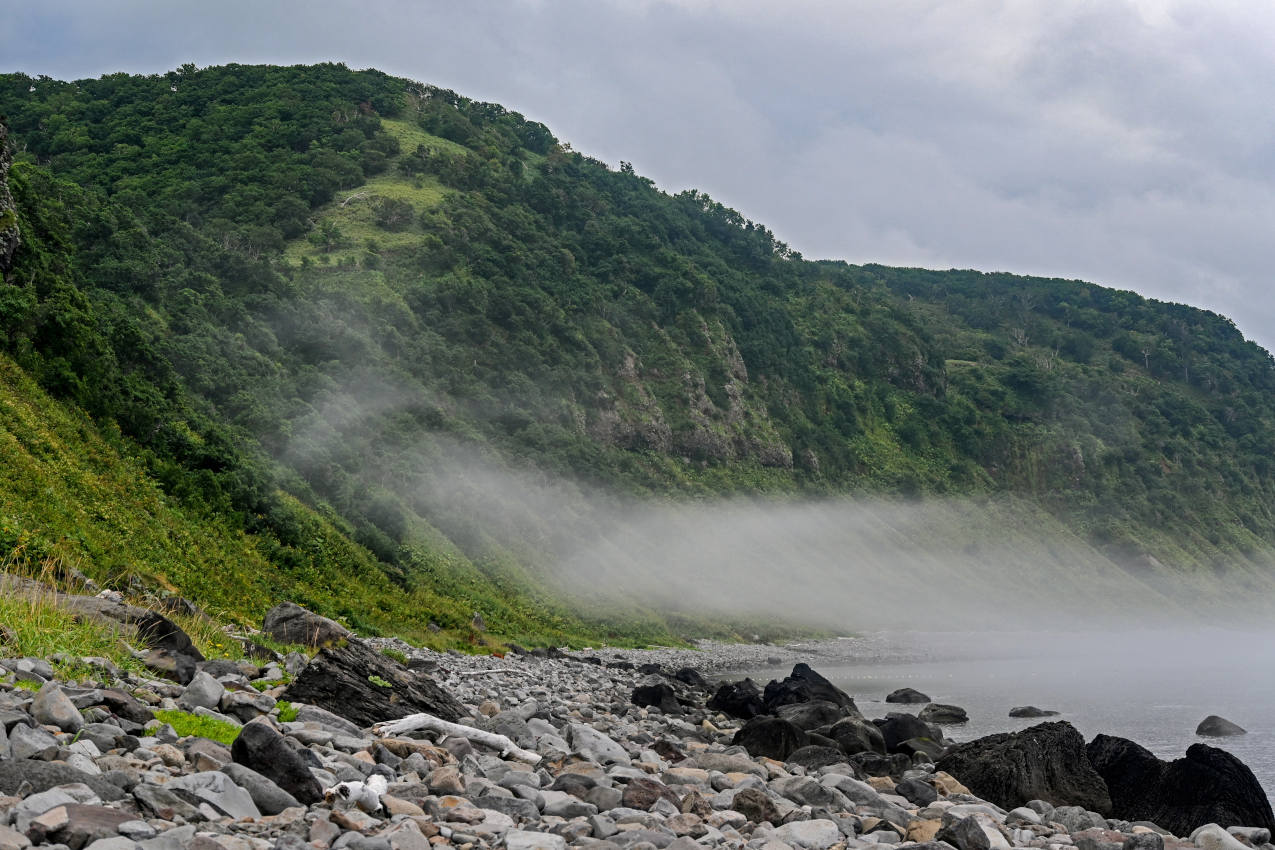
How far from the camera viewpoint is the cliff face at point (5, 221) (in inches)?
1531

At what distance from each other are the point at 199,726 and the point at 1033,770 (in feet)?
56.0

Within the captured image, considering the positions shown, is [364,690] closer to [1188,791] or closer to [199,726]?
[199,726]

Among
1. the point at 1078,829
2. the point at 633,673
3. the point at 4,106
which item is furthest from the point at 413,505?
the point at 4,106

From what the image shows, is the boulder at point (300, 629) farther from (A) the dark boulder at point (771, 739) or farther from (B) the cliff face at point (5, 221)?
(B) the cliff face at point (5, 221)

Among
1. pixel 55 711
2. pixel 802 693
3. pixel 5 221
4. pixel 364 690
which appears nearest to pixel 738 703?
pixel 802 693

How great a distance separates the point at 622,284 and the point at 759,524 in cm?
5491

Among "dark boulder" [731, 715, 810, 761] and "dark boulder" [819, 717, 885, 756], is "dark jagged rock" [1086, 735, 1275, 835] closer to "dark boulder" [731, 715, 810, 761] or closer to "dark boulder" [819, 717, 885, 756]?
"dark boulder" [819, 717, 885, 756]

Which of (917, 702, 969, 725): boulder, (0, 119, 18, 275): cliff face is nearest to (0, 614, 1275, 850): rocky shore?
(917, 702, 969, 725): boulder

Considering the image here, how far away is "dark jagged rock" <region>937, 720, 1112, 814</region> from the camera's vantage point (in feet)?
66.9

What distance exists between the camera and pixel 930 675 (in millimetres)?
68625

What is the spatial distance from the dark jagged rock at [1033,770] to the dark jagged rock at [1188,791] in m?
0.58

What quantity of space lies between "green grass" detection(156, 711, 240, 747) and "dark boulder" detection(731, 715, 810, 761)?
1445cm

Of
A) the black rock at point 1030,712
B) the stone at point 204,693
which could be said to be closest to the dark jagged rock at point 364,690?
the stone at point 204,693

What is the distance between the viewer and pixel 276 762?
902 centimetres
